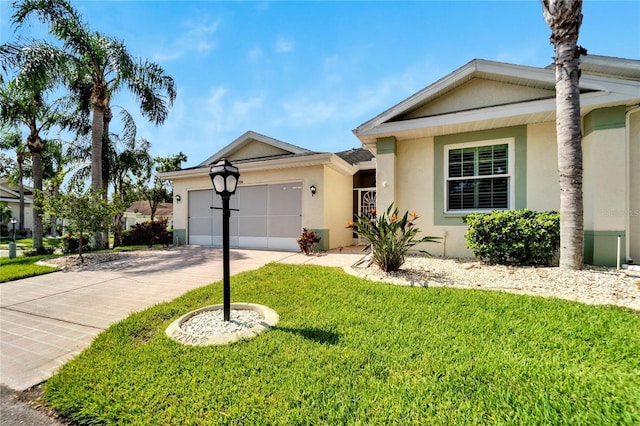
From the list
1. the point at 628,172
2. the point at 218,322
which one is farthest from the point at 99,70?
the point at 628,172

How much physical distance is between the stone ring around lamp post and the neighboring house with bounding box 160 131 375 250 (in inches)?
256

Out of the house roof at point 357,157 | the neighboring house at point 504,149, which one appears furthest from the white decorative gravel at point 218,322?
the house roof at point 357,157

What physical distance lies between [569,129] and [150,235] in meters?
17.9

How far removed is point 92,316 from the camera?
4.70 meters

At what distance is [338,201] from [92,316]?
9.09 metres

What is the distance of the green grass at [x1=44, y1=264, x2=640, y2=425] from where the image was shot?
2.19m

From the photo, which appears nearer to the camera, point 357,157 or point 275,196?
point 275,196

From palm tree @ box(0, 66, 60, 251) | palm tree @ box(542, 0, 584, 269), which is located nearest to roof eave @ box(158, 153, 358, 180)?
palm tree @ box(542, 0, 584, 269)

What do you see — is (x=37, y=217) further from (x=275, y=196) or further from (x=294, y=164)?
(x=294, y=164)

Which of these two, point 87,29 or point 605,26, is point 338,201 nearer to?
point 605,26

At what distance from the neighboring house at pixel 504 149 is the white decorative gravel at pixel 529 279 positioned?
1.68m

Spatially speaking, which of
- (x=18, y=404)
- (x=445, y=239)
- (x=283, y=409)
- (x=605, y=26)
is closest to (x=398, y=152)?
(x=445, y=239)

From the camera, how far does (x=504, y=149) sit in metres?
7.99

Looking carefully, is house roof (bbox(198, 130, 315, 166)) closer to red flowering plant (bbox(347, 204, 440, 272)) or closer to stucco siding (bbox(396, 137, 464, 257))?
stucco siding (bbox(396, 137, 464, 257))
